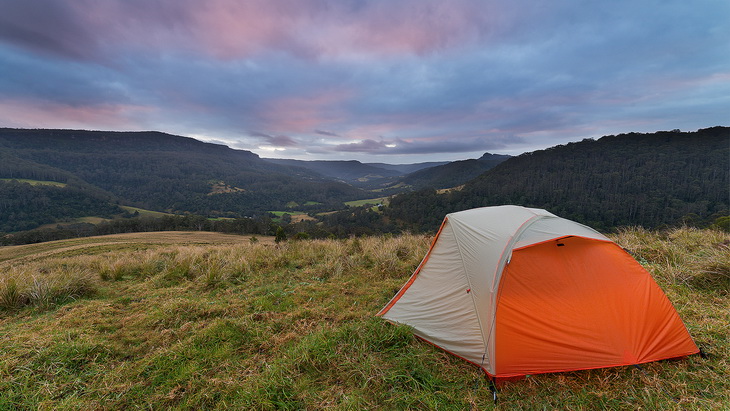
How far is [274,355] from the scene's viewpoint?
134 inches

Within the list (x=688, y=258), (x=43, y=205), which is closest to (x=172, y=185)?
(x=43, y=205)

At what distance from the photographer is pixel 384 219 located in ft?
238

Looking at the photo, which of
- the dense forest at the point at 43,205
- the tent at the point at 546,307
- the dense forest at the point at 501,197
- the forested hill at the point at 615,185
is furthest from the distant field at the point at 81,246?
the dense forest at the point at 43,205

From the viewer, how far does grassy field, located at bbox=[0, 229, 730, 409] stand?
105 inches

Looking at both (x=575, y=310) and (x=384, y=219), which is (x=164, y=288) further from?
(x=384, y=219)

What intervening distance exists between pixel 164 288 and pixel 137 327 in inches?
79.8

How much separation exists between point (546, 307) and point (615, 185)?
99.3 m

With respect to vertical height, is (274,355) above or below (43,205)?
above

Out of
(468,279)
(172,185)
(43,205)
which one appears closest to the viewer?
(468,279)

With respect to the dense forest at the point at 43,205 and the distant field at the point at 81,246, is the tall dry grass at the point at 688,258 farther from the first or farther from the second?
the dense forest at the point at 43,205

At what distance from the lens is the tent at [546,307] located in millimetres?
3172

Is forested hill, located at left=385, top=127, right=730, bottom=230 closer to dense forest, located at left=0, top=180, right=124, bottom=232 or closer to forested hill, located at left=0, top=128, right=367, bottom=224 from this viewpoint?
forested hill, located at left=0, top=128, right=367, bottom=224

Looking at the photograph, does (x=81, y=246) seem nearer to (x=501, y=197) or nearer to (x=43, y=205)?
(x=501, y=197)

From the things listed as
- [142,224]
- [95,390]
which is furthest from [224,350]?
[142,224]
